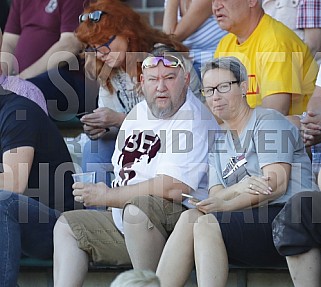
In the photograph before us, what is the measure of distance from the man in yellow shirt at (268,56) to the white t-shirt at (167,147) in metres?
0.37

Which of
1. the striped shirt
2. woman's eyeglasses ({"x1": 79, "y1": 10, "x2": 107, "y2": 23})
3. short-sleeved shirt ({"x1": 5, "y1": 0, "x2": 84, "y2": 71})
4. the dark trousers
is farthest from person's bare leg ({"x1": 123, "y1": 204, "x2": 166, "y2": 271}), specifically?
short-sleeved shirt ({"x1": 5, "y1": 0, "x2": 84, "y2": 71})

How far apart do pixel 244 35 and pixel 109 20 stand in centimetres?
62

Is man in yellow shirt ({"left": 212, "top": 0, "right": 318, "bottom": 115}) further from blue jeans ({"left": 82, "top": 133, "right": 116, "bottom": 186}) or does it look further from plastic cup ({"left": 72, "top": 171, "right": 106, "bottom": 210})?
plastic cup ({"left": 72, "top": 171, "right": 106, "bottom": 210})

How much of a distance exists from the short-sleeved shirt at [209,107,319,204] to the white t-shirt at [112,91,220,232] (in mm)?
70

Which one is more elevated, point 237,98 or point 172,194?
point 237,98

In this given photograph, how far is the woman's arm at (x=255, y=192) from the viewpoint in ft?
11.8

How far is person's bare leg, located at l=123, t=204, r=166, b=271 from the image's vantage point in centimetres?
366

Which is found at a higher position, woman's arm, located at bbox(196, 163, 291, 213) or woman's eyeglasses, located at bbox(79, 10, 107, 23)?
woman's eyeglasses, located at bbox(79, 10, 107, 23)

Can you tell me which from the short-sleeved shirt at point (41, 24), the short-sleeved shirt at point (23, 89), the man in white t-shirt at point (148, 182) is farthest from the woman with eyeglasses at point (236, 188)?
the short-sleeved shirt at point (41, 24)

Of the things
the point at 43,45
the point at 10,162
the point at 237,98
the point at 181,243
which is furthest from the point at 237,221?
the point at 43,45

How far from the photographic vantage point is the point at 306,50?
435 centimetres

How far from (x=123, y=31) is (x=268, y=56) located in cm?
70

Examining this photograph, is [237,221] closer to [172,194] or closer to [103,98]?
[172,194]

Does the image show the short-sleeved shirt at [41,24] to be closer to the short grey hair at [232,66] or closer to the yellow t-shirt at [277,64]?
the yellow t-shirt at [277,64]
